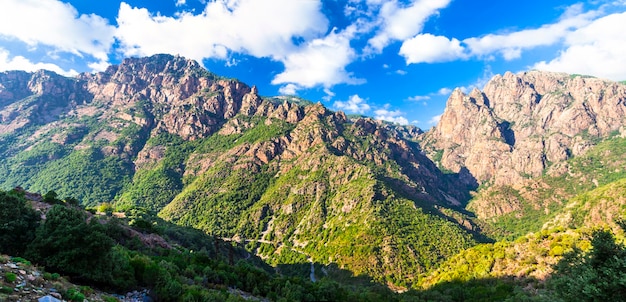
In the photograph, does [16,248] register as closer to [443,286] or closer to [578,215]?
[443,286]

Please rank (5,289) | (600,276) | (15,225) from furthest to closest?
(15,225) → (600,276) → (5,289)

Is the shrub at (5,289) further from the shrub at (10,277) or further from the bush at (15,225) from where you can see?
the bush at (15,225)

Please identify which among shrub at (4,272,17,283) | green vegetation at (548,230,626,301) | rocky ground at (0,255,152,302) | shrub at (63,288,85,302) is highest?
green vegetation at (548,230,626,301)

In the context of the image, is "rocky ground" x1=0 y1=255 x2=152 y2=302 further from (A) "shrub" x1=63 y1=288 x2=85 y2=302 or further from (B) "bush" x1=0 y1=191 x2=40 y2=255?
(B) "bush" x1=0 y1=191 x2=40 y2=255

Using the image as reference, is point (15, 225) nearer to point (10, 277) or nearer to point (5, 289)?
point (10, 277)

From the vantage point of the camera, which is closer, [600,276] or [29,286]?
[29,286]

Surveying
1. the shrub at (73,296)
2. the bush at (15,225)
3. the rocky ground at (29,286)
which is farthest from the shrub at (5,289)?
the bush at (15,225)

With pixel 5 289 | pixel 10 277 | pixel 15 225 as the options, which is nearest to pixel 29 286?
pixel 10 277

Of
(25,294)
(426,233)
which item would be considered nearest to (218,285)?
(25,294)

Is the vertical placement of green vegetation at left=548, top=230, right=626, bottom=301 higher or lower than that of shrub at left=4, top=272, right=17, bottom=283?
higher

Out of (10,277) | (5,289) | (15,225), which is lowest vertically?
(5,289)

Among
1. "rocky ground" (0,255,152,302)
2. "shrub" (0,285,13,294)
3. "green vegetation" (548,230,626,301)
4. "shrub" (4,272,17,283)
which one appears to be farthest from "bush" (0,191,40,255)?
"green vegetation" (548,230,626,301)

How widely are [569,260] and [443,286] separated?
5255 centimetres

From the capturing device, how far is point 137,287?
30.9 meters
